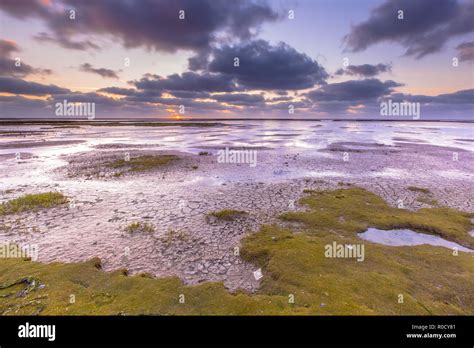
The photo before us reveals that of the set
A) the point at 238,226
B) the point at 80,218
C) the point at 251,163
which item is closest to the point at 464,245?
the point at 238,226

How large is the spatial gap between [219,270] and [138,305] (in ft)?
11.5

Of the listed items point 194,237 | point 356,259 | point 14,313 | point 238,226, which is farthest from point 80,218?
point 356,259

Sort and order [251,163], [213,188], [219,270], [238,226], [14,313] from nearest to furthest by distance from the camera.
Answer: [14,313] < [219,270] < [238,226] < [213,188] < [251,163]

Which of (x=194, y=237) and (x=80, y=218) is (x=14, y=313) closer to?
(x=194, y=237)

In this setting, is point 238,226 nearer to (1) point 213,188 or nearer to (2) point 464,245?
(1) point 213,188

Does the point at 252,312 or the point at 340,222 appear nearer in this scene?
the point at 252,312

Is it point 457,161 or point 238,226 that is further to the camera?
point 457,161

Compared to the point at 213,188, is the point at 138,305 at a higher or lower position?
lower

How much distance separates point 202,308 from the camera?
8.50 m

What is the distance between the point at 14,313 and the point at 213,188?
1664 centimetres
